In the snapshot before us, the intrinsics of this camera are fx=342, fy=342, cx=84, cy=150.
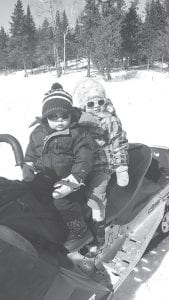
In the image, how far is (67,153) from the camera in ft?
8.95

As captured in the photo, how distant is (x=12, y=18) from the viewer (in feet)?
167

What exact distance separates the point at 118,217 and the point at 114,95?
1308 cm

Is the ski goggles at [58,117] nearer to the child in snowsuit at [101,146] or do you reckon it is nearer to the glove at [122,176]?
the child in snowsuit at [101,146]

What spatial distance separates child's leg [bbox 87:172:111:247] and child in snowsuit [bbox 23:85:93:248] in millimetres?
217

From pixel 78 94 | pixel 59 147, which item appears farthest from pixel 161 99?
pixel 59 147

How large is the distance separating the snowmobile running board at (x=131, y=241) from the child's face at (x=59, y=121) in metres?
1.03

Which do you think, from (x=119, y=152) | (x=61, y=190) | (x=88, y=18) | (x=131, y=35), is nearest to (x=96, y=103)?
(x=119, y=152)

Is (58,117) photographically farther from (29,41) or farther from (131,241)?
(29,41)

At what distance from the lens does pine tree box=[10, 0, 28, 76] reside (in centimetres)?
4853

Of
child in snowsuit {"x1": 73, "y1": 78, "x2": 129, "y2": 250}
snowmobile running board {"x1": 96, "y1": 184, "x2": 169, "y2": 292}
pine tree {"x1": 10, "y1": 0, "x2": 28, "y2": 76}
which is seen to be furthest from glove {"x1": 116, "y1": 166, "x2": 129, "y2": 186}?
pine tree {"x1": 10, "y1": 0, "x2": 28, "y2": 76}

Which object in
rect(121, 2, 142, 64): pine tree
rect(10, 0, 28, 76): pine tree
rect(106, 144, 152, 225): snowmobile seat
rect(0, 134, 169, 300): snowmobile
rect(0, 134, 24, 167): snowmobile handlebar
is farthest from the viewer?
rect(10, 0, 28, 76): pine tree

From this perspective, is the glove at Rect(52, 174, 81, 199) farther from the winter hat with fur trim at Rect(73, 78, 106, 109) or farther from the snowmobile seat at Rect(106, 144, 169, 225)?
the winter hat with fur trim at Rect(73, 78, 106, 109)

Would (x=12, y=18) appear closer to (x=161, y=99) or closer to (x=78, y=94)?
(x=161, y=99)

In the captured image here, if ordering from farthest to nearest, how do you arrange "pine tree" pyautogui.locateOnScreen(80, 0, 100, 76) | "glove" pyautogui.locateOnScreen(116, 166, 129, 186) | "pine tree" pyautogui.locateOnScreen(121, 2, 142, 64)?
"pine tree" pyautogui.locateOnScreen(121, 2, 142, 64) < "pine tree" pyautogui.locateOnScreen(80, 0, 100, 76) < "glove" pyautogui.locateOnScreen(116, 166, 129, 186)
